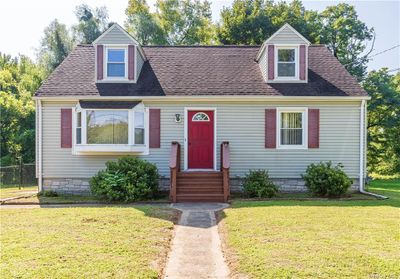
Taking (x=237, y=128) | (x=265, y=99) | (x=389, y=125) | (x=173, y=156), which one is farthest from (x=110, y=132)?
(x=389, y=125)

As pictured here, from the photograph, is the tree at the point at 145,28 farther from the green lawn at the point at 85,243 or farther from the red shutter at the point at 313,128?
the green lawn at the point at 85,243

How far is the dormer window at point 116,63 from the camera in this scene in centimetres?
1312

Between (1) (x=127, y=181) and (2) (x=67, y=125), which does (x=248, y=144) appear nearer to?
(1) (x=127, y=181)

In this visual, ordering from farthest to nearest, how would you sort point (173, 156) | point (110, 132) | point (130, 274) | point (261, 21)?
1. point (261, 21)
2. point (110, 132)
3. point (173, 156)
4. point (130, 274)

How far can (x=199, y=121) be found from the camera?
42.3 feet

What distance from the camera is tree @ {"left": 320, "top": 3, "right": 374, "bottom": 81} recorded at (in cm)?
2633

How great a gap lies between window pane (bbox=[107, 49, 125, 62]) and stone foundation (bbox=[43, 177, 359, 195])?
453 centimetres

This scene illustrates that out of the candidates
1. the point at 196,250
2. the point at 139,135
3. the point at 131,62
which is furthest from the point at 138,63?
the point at 196,250

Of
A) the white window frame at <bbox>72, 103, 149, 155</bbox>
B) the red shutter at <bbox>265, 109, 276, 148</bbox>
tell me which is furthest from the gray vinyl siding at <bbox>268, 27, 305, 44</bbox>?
the white window frame at <bbox>72, 103, 149, 155</bbox>

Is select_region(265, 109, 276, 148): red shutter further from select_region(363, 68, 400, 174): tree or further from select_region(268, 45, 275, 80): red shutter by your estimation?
select_region(363, 68, 400, 174): tree

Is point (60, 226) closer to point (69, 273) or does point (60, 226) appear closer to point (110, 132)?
point (69, 273)

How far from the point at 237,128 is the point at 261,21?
15.2m

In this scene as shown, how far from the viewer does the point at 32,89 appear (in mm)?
29391

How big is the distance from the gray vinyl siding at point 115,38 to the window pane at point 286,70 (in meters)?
5.64
